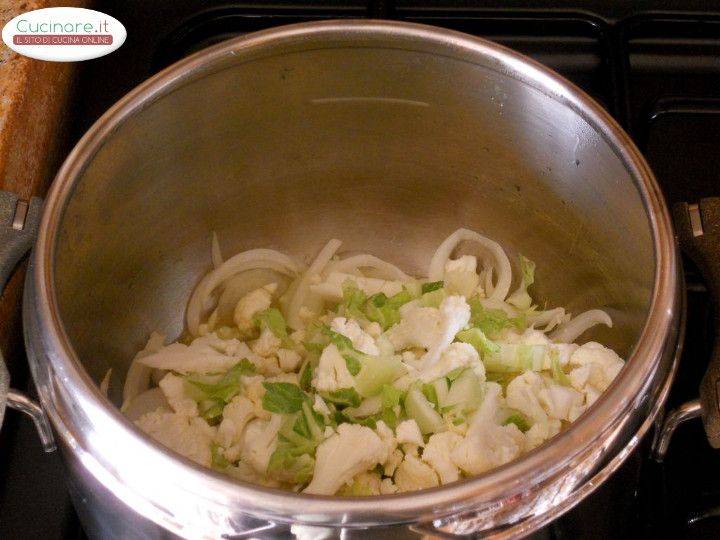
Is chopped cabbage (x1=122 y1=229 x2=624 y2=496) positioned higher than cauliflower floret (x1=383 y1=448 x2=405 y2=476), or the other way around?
chopped cabbage (x1=122 y1=229 x2=624 y2=496)

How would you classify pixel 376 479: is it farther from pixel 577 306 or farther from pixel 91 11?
pixel 91 11

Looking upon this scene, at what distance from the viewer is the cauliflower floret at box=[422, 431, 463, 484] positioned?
0.75m

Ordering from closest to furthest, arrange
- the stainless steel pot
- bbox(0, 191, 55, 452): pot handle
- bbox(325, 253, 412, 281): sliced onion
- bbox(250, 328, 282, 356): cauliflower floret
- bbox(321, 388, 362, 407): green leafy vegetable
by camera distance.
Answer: the stainless steel pot < bbox(0, 191, 55, 452): pot handle < bbox(321, 388, 362, 407): green leafy vegetable < bbox(250, 328, 282, 356): cauliflower floret < bbox(325, 253, 412, 281): sliced onion

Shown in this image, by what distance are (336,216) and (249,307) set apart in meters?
0.18

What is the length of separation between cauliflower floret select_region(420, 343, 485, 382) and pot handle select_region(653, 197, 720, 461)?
20 cm

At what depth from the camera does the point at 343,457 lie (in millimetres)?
743

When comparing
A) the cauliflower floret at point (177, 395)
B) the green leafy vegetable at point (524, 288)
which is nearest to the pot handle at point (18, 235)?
the cauliflower floret at point (177, 395)

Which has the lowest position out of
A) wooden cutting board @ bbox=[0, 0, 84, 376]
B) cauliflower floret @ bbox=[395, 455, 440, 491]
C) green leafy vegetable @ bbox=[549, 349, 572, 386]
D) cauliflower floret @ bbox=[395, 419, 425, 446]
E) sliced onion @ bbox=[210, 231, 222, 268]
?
cauliflower floret @ bbox=[395, 455, 440, 491]

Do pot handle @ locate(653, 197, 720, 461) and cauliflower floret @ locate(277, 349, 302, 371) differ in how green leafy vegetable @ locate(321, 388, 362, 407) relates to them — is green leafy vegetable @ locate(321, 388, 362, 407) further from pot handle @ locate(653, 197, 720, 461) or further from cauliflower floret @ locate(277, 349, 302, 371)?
pot handle @ locate(653, 197, 720, 461)

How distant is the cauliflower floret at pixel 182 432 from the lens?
2.59ft

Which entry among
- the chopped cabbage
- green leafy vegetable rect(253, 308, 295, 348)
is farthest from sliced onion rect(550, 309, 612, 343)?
green leafy vegetable rect(253, 308, 295, 348)

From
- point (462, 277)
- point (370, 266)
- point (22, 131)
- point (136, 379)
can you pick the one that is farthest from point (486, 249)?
point (22, 131)

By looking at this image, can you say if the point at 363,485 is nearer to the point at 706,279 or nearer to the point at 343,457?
the point at 343,457

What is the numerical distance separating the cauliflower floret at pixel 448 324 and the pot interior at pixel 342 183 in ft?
0.53
